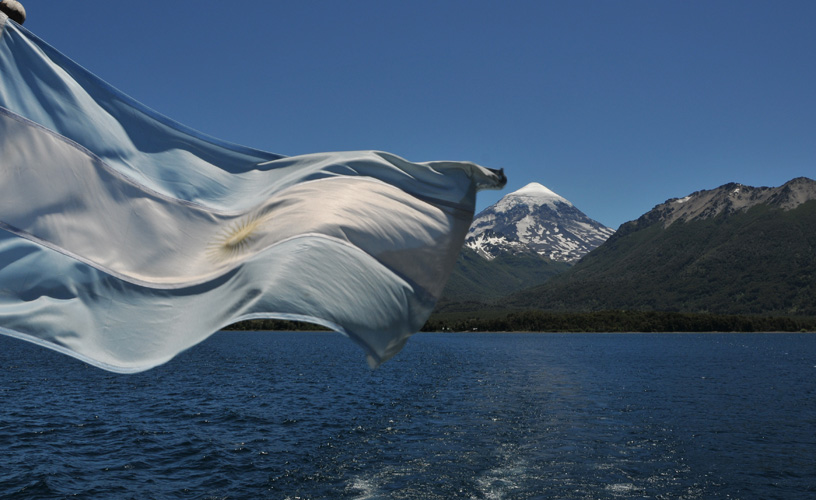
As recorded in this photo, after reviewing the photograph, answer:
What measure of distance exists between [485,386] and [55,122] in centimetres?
6872

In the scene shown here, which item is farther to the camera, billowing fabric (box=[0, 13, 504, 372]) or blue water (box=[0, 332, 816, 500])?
blue water (box=[0, 332, 816, 500])

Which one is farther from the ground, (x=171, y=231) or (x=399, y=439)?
(x=171, y=231)

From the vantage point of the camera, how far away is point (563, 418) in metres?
48.2

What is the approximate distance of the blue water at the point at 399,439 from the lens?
28.1 metres

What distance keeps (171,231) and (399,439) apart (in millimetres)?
33563

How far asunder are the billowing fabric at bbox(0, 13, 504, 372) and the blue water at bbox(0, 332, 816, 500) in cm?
2089

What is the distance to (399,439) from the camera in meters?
39.4

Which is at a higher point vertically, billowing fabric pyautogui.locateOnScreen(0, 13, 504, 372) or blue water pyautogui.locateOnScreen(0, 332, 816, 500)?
billowing fabric pyautogui.locateOnScreen(0, 13, 504, 372)

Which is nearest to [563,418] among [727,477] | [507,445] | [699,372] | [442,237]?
[507,445]

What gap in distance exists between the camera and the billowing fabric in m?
7.32

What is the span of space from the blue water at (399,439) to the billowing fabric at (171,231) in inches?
822

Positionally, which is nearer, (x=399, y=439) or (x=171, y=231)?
(x=171, y=231)

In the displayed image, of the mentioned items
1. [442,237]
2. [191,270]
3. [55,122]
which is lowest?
[191,270]

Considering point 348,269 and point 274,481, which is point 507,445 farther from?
point 348,269
